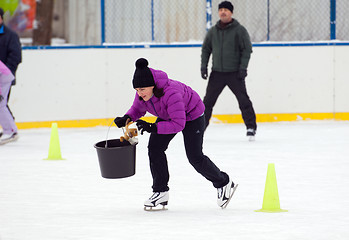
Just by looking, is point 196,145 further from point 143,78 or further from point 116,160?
point 143,78

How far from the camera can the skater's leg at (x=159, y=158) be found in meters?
5.93

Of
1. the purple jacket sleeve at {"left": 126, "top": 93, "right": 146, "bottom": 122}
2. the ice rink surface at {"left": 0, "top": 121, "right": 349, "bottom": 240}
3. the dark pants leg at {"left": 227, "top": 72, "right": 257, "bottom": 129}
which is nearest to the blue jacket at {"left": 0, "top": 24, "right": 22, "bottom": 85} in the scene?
the ice rink surface at {"left": 0, "top": 121, "right": 349, "bottom": 240}

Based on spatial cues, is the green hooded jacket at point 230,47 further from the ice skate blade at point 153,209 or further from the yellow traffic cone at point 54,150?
the ice skate blade at point 153,209

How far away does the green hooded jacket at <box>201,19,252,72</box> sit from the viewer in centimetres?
1064

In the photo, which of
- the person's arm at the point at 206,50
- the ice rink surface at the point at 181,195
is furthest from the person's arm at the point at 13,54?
the person's arm at the point at 206,50

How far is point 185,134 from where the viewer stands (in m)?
5.96

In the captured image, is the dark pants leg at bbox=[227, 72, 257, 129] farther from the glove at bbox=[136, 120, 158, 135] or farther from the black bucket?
the glove at bbox=[136, 120, 158, 135]

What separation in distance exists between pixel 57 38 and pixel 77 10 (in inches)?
33.3

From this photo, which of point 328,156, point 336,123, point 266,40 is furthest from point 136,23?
point 328,156

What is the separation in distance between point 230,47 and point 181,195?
425cm

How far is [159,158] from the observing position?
19.6ft

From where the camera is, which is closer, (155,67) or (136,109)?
(136,109)

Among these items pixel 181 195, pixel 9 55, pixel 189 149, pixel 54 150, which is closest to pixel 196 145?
pixel 189 149

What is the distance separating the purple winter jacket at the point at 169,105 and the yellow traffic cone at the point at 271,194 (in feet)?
2.11
